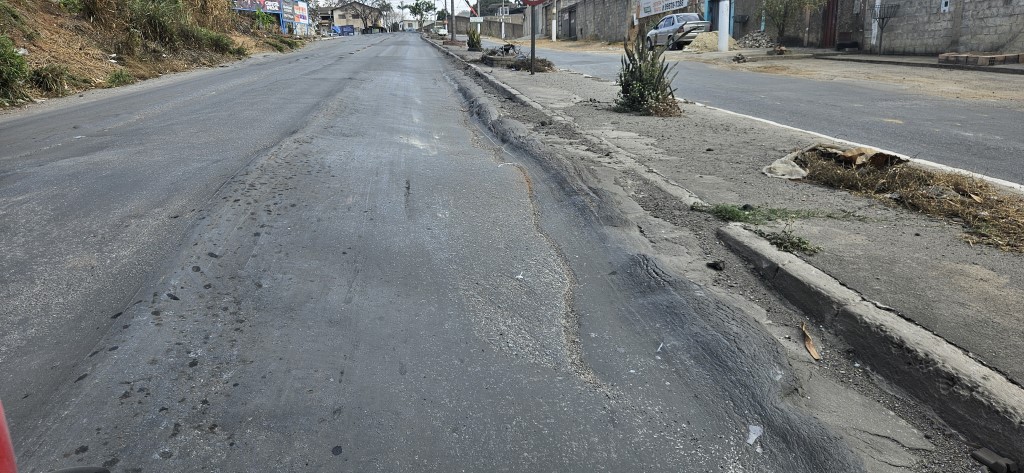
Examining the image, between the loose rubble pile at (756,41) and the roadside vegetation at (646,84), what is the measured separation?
24.5 meters

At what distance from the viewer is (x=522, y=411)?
8.68 ft

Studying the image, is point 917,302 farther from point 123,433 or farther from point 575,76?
point 575,76

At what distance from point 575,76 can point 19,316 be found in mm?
15921

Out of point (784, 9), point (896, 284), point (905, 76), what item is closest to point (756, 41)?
point (784, 9)

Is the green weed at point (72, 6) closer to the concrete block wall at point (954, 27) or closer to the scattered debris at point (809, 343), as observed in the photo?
the scattered debris at point (809, 343)

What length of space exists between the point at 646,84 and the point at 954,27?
1678 cm

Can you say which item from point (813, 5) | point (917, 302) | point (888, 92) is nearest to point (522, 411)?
point (917, 302)

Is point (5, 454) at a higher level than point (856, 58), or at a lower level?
lower

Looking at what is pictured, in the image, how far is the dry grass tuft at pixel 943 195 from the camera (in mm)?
4351

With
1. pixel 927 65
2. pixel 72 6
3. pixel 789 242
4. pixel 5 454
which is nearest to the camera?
pixel 5 454

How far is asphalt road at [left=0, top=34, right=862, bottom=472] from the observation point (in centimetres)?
244

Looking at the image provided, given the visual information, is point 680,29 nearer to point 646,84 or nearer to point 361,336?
point 646,84

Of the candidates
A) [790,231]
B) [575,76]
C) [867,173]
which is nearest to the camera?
[790,231]

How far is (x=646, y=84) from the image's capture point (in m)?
10.3
